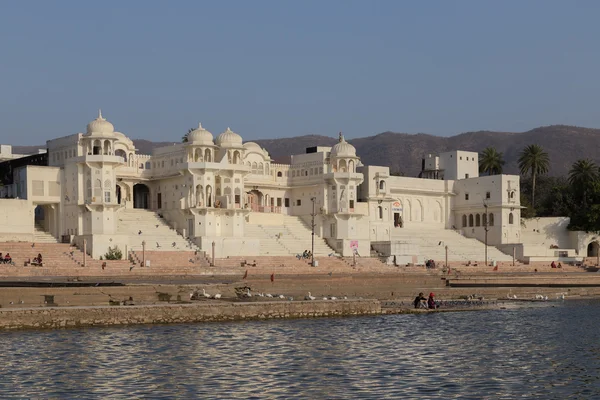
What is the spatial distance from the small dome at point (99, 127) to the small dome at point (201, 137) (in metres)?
7.32

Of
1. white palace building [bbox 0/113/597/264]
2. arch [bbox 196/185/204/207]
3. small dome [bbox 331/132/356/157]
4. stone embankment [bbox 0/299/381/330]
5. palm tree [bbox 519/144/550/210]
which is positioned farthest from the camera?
palm tree [bbox 519/144/550/210]

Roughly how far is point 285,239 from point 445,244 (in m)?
16.0

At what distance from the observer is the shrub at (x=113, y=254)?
2618 inches

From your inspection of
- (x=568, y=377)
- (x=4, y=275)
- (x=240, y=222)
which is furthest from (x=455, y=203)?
(x=568, y=377)

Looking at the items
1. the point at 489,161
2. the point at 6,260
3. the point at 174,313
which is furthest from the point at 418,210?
the point at 174,313

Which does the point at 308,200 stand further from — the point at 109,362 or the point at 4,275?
the point at 109,362

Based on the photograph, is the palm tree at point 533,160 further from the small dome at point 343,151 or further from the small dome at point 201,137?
the small dome at point 201,137

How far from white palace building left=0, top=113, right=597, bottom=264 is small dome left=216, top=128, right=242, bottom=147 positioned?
94 millimetres

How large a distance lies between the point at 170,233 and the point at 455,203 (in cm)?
3409

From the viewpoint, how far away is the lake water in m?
26.1

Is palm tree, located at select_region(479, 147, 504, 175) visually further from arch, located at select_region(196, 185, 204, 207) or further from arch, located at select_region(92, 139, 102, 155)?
arch, located at select_region(92, 139, 102, 155)

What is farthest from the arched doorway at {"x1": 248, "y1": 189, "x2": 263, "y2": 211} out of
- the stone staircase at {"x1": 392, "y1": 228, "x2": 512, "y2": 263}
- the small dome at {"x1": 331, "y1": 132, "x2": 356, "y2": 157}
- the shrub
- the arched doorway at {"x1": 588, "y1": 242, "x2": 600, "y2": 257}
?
the arched doorway at {"x1": 588, "y1": 242, "x2": 600, "y2": 257}

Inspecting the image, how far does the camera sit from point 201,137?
75625 millimetres

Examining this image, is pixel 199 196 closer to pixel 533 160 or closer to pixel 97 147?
pixel 97 147
